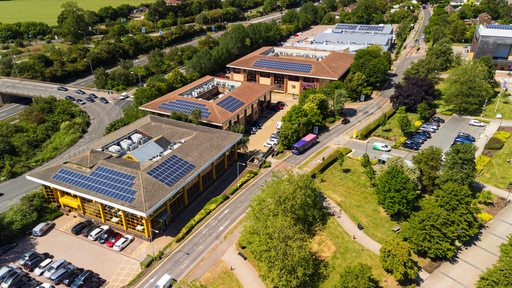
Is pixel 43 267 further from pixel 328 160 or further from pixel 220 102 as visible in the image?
pixel 328 160

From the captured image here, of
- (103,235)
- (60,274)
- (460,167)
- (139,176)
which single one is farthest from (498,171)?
(60,274)

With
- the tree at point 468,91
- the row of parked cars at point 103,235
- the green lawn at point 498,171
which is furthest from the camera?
the tree at point 468,91

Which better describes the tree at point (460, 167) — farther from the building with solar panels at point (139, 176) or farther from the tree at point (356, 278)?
the building with solar panels at point (139, 176)

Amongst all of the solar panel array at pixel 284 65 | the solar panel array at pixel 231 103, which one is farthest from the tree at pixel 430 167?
the solar panel array at pixel 284 65

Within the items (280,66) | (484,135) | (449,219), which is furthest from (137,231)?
(484,135)

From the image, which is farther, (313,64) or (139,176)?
(313,64)

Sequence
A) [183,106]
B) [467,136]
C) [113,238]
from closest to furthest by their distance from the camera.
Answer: [113,238] → [467,136] → [183,106]

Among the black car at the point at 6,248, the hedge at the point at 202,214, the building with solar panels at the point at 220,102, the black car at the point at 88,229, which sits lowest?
the black car at the point at 6,248
